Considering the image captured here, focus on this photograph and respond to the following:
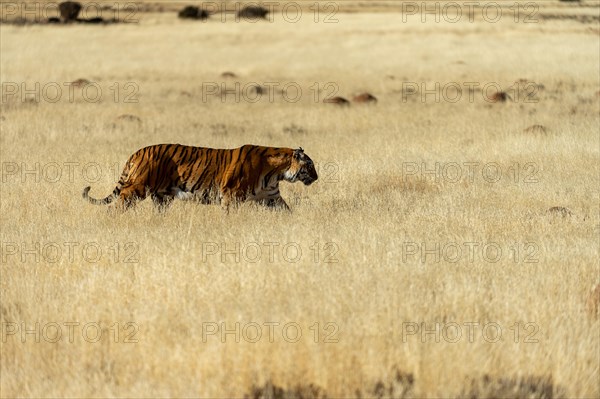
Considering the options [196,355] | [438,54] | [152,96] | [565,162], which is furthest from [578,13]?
[196,355]

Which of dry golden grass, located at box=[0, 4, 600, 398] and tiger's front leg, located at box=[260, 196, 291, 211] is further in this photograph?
tiger's front leg, located at box=[260, 196, 291, 211]

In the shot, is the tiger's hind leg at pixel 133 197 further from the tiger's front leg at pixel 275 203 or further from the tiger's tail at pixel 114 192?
the tiger's front leg at pixel 275 203

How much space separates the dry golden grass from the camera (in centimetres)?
520

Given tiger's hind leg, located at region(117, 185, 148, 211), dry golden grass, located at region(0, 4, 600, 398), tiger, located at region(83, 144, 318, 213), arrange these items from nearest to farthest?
1. dry golden grass, located at region(0, 4, 600, 398)
2. tiger, located at region(83, 144, 318, 213)
3. tiger's hind leg, located at region(117, 185, 148, 211)

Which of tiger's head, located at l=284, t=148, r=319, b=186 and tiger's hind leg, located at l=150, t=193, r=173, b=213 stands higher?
tiger's head, located at l=284, t=148, r=319, b=186

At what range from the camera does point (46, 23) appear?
4828 centimetres

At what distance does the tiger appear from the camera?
A: 948cm

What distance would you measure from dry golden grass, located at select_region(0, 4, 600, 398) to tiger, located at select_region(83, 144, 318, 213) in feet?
0.71

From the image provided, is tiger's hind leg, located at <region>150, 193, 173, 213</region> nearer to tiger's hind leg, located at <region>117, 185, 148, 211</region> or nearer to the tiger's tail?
tiger's hind leg, located at <region>117, 185, 148, 211</region>

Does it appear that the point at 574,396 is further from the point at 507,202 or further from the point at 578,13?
the point at 578,13

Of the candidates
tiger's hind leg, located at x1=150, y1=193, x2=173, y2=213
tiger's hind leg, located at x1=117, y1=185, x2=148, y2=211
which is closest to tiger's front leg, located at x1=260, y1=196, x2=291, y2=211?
tiger's hind leg, located at x1=150, y1=193, x2=173, y2=213

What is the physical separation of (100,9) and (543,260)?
182 feet

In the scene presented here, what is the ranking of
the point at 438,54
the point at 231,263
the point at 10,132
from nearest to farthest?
1. the point at 231,263
2. the point at 10,132
3. the point at 438,54

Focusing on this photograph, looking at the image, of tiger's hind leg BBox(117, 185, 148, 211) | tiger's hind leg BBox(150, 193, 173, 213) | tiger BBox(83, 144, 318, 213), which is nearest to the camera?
tiger BBox(83, 144, 318, 213)
